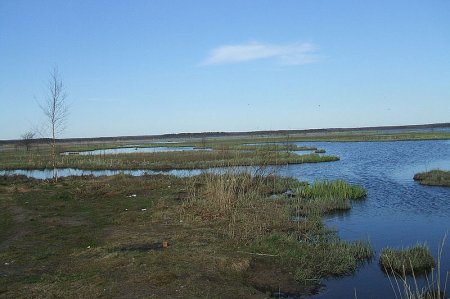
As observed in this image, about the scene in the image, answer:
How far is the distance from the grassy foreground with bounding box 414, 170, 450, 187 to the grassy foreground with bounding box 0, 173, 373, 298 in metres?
10.9

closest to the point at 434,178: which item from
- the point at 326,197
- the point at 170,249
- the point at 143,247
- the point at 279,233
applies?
the point at 326,197

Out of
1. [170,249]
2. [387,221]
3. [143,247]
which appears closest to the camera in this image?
[170,249]

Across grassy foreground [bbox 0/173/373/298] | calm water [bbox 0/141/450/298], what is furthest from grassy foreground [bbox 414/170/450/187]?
grassy foreground [bbox 0/173/373/298]

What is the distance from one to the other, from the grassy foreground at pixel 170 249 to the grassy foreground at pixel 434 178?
10.9m

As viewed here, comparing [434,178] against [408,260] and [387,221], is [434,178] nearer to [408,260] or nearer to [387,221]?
[387,221]

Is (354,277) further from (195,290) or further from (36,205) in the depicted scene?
(36,205)

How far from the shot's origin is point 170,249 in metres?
11.4

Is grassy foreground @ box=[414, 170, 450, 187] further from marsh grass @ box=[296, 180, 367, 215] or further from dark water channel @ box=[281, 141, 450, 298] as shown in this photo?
marsh grass @ box=[296, 180, 367, 215]

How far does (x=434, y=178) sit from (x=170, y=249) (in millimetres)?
21229

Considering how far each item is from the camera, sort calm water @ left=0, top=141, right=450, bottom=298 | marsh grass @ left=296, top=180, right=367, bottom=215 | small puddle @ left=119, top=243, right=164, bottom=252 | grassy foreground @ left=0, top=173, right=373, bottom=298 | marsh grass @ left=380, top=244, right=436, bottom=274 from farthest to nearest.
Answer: marsh grass @ left=296, top=180, right=367, bottom=215 → small puddle @ left=119, top=243, right=164, bottom=252 → marsh grass @ left=380, top=244, right=436, bottom=274 → calm water @ left=0, top=141, right=450, bottom=298 → grassy foreground @ left=0, top=173, right=373, bottom=298

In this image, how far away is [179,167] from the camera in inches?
1715

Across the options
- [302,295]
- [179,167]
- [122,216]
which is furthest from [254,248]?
[179,167]

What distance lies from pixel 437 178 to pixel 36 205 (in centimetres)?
2331

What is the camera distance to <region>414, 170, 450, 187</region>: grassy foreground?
2566 centimetres
